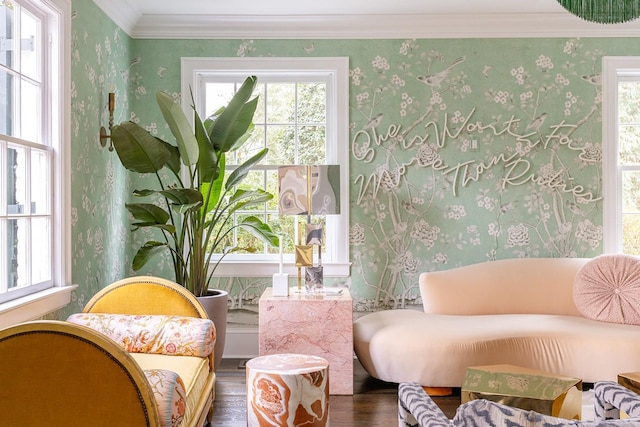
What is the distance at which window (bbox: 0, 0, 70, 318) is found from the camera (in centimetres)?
275

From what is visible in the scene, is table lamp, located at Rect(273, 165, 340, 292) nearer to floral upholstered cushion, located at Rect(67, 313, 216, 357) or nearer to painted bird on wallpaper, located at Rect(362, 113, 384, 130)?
painted bird on wallpaper, located at Rect(362, 113, 384, 130)

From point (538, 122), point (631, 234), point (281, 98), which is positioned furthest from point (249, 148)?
point (631, 234)

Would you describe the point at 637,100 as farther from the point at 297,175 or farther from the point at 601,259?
the point at 297,175

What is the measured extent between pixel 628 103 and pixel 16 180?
4243 millimetres

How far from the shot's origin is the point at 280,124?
4.58 metres

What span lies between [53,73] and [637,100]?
4.10 m

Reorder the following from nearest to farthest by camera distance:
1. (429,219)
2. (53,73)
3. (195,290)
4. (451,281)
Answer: (53,73) → (195,290) → (451,281) → (429,219)

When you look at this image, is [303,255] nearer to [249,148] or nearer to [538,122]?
[249,148]

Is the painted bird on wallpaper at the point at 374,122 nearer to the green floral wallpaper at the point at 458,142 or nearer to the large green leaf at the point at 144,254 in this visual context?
the green floral wallpaper at the point at 458,142

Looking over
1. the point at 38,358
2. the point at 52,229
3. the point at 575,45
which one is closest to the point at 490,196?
the point at 575,45

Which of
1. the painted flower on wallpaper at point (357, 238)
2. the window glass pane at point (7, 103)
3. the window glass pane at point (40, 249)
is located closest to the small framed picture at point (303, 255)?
the painted flower on wallpaper at point (357, 238)

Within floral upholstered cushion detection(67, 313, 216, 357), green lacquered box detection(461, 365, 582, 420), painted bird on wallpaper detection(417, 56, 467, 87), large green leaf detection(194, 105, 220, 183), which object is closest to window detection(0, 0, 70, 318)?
floral upholstered cushion detection(67, 313, 216, 357)

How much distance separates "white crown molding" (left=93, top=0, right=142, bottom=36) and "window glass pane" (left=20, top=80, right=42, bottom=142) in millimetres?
974

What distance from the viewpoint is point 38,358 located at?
173 cm
